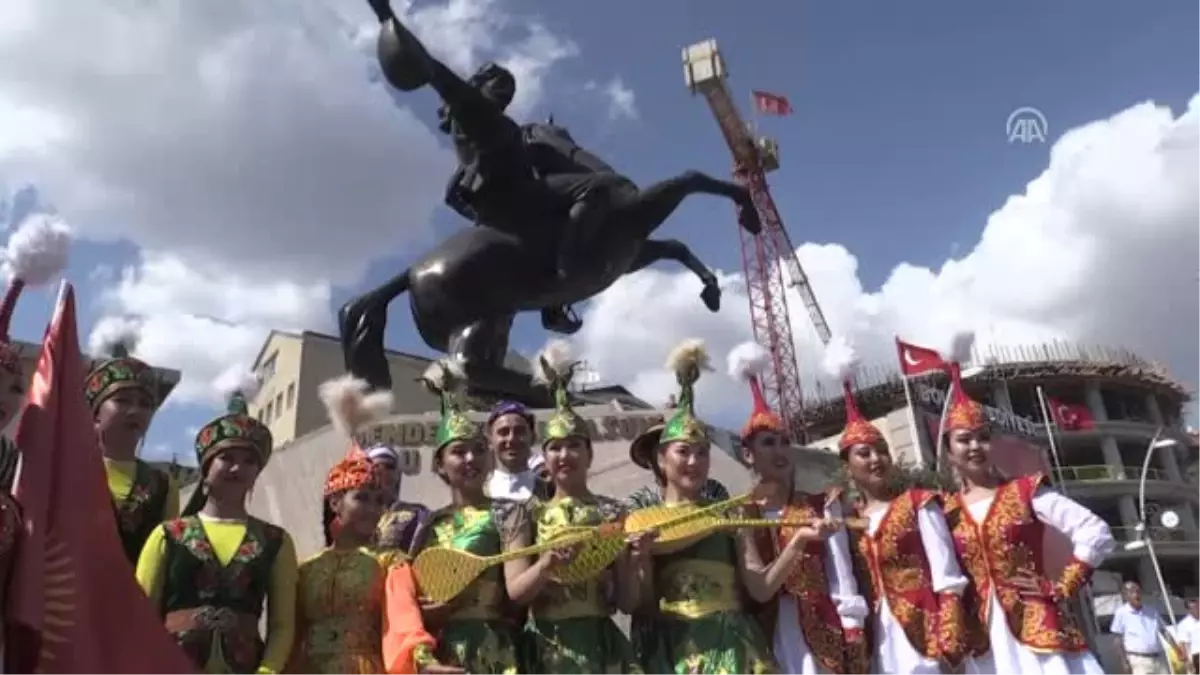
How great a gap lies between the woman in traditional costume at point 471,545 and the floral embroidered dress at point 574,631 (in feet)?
0.29

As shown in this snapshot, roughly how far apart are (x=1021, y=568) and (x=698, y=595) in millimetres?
1395

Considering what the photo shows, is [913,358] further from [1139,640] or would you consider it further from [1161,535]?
[1161,535]

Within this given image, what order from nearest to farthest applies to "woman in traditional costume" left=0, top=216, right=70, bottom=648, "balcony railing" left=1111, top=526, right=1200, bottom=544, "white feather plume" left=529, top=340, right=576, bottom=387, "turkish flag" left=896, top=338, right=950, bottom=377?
"woman in traditional costume" left=0, top=216, right=70, bottom=648 → "white feather plume" left=529, top=340, right=576, bottom=387 → "turkish flag" left=896, top=338, right=950, bottom=377 → "balcony railing" left=1111, top=526, right=1200, bottom=544

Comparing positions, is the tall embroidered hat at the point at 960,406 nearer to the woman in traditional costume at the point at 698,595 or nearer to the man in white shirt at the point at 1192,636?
the woman in traditional costume at the point at 698,595

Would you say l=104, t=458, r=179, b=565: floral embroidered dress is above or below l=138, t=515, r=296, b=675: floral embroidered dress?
above

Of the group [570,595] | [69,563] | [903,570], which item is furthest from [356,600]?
[903,570]

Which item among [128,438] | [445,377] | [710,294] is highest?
[710,294]

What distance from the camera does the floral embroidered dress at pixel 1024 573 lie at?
401 cm

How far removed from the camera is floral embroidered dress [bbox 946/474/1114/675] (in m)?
4.01

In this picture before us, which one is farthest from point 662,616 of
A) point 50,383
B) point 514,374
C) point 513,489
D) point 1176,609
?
point 1176,609

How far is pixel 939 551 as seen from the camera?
423 cm

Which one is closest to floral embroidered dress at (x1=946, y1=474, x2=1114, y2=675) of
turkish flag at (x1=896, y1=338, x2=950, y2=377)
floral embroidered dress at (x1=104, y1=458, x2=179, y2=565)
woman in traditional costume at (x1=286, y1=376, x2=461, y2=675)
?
woman in traditional costume at (x1=286, y1=376, x2=461, y2=675)

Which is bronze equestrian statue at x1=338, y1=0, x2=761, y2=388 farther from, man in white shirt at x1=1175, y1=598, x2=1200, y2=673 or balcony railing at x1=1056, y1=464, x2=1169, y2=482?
balcony railing at x1=1056, y1=464, x2=1169, y2=482

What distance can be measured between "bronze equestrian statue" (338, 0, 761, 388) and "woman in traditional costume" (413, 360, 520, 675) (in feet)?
→ 13.1
